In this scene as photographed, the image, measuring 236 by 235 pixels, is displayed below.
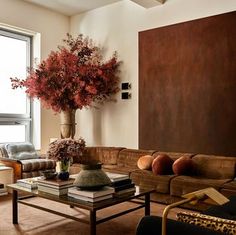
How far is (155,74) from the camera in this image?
474 cm

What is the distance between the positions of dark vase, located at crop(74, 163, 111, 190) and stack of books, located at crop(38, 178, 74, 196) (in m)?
0.26

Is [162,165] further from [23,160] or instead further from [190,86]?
[23,160]

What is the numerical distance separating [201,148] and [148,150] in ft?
2.73

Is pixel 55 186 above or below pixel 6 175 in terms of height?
above

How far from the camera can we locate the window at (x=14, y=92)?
17.0 ft

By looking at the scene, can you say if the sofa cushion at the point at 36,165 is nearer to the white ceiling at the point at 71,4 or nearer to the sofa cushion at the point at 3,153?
the sofa cushion at the point at 3,153

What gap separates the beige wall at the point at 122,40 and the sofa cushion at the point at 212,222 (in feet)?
10.6

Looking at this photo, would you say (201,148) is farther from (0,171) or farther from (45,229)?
(0,171)

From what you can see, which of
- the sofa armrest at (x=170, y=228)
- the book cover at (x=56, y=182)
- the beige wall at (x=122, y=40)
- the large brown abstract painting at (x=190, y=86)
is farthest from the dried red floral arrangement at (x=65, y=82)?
the sofa armrest at (x=170, y=228)

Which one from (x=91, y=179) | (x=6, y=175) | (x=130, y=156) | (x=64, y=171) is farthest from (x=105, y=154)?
(x=91, y=179)

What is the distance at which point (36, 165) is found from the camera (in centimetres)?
455

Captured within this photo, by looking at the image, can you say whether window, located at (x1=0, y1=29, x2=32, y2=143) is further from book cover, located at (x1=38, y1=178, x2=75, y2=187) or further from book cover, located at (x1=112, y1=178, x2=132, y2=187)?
book cover, located at (x1=112, y1=178, x2=132, y2=187)

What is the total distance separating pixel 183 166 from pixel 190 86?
122 cm

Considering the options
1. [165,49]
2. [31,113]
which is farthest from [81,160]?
[165,49]
